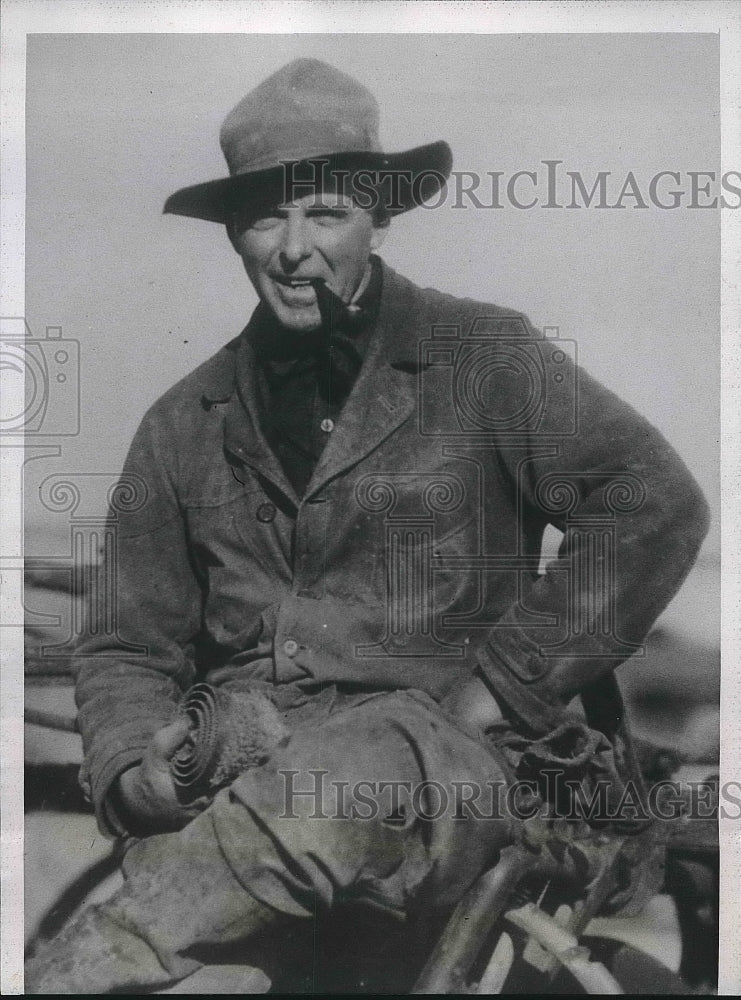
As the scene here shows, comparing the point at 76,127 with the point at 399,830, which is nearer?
the point at 399,830

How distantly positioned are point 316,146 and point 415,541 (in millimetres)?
1294

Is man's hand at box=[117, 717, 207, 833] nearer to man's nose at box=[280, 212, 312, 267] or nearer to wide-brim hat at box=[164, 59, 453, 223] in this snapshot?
man's nose at box=[280, 212, 312, 267]

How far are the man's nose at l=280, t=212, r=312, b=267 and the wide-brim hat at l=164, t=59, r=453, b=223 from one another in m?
0.09

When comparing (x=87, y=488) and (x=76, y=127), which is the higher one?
(x=76, y=127)

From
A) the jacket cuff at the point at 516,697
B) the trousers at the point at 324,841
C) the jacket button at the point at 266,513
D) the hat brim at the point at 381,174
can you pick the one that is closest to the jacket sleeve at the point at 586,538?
the jacket cuff at the point at 516,697

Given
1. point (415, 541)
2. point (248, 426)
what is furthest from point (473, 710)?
point (248, 426)

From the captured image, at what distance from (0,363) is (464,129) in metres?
1.69

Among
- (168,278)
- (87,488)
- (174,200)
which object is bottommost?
(87,488)

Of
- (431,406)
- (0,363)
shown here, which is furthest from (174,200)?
(431,406)

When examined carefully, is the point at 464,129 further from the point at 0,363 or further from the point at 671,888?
the point at 671,888

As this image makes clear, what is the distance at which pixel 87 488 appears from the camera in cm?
420

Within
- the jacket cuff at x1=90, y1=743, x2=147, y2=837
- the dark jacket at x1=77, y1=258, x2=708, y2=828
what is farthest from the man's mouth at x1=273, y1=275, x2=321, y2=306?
the jacket cuff at x1=90, y1=743, x2=147, y2=837

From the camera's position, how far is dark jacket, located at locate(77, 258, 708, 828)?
408cm

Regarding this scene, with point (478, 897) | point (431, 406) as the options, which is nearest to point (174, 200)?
point (431, 406)
